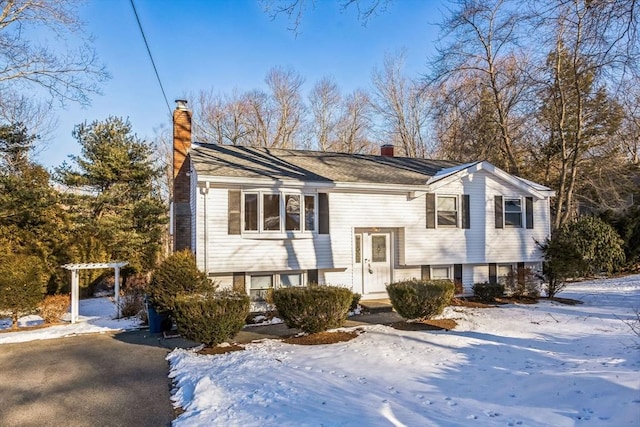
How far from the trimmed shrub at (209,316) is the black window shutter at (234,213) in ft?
13.1

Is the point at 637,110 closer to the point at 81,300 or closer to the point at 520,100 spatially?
the point at 520,100

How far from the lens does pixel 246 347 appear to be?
7734 millimetres

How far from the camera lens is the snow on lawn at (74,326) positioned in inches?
372

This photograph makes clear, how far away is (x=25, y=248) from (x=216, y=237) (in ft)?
30.8

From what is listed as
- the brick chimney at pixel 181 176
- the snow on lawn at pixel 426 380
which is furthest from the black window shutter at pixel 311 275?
the brick chimney at pixel 181 176

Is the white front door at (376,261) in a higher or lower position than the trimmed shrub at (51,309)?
higher

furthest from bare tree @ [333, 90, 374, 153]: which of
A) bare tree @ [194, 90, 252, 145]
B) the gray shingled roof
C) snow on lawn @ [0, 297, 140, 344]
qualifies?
snow on lawn @ [0, 297, 140, 344]

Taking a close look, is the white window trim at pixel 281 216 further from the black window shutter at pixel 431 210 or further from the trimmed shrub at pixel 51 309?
the trimmed shrub at pixel 51 309

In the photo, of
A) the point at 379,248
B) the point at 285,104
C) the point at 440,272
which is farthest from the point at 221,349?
the point at 285,104

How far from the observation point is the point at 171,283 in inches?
356

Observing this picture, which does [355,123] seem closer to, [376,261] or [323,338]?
[376,261]

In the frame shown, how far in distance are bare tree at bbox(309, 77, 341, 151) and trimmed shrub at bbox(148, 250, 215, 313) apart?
25703 millimetres

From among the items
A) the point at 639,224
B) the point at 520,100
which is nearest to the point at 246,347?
the point at 520,100

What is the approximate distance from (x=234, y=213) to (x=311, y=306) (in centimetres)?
456
